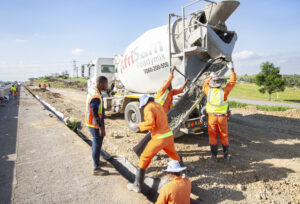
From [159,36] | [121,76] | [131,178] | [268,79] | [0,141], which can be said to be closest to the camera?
[131,178]

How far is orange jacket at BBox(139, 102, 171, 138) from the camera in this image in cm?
294

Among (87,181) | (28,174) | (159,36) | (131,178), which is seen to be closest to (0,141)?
(28,174)

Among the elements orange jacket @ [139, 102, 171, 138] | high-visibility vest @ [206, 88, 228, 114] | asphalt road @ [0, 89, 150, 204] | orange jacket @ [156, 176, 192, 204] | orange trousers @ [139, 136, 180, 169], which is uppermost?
high-visibility vest @ [206, 88, 228, 114]

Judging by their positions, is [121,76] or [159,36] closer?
[159,36]

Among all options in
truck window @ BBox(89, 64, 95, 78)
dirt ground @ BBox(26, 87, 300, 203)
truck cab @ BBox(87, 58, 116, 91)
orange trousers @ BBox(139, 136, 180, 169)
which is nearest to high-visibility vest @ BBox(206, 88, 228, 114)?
dirt ground @ BBox(26, 87, 300, 203)

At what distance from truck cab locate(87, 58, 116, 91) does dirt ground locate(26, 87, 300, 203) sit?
3.23 m

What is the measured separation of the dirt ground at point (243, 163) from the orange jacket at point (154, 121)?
110 centimetres

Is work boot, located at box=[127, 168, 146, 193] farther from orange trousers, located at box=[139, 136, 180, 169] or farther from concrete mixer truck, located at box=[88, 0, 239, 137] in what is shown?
concrete mixer truck, located at box=[88, 0, 239, 137]

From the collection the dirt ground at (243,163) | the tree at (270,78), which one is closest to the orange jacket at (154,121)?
the dirt ground at (243,163)

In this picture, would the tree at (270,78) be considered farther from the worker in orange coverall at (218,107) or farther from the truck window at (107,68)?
the worker in orange coverall at (218,107)

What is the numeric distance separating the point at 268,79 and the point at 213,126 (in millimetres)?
22506

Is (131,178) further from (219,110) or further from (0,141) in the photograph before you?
(0,141)

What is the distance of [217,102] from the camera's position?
13.0ft

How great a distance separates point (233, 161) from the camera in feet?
13.7
